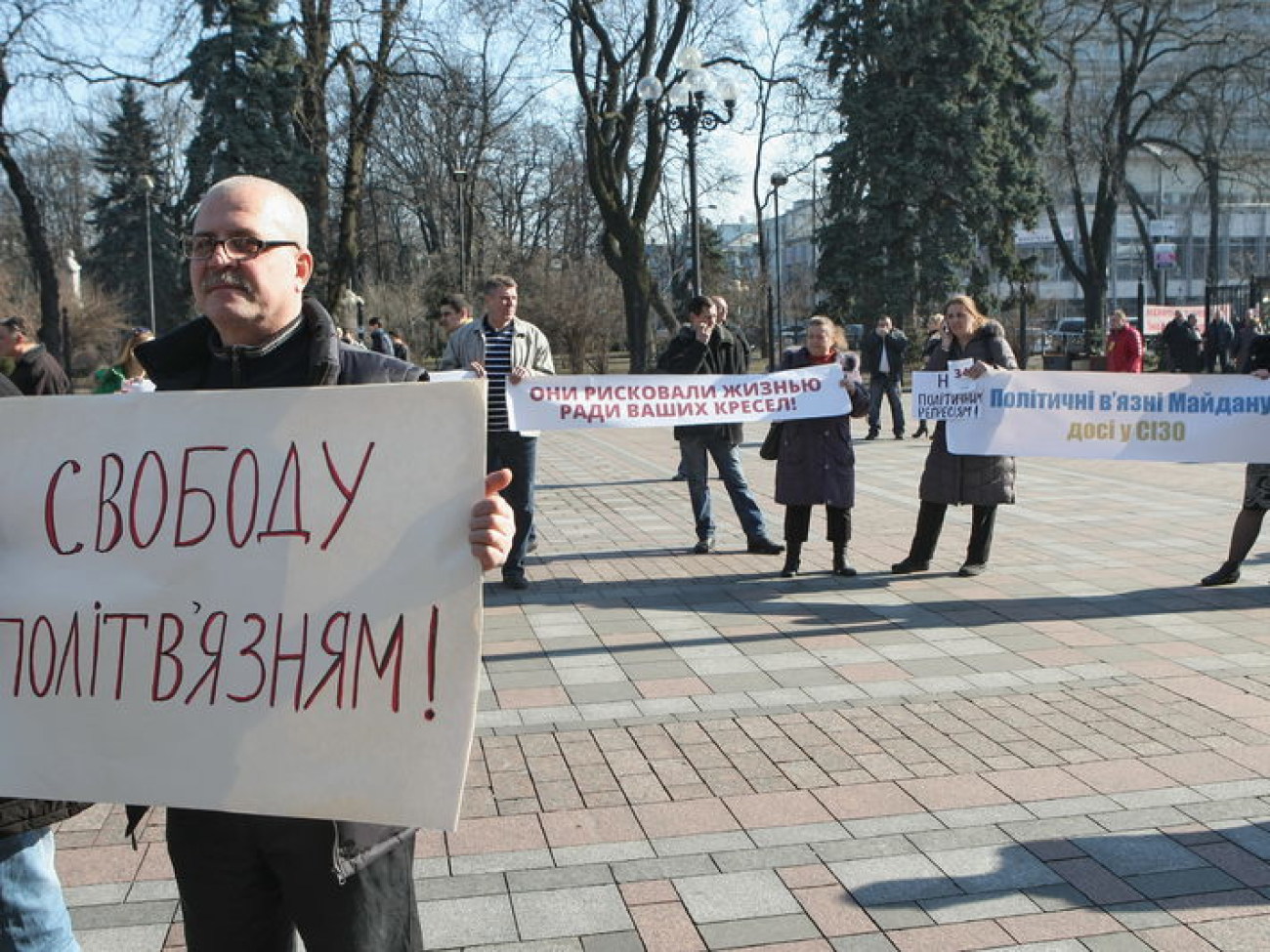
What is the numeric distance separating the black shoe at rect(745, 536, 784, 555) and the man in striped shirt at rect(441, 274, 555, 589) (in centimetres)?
174

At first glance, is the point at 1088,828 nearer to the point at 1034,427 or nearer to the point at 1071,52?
the point at 1034,427

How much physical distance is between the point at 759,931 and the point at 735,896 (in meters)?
0.22

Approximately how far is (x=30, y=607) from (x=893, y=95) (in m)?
32.7

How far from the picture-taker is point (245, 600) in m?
2.25

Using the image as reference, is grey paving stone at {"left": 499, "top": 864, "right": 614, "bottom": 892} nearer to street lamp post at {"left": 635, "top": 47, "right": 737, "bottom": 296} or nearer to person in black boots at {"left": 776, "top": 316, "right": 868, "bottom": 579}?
person in black boots at {"left": 776, "top": 316, "right": 868, "bottom": 579}


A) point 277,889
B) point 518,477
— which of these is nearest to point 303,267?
point 277,889

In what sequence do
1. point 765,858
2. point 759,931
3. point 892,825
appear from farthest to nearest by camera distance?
point 892,825
point 765,858
point 759,931

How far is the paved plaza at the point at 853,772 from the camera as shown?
11.6 ft

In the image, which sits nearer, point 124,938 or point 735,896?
point 124,938

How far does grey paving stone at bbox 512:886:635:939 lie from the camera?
3471mm

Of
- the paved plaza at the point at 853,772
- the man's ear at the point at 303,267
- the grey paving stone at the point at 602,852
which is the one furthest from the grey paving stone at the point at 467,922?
the man's ear at the point at 303,267

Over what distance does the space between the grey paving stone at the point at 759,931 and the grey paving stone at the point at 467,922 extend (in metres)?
0.55

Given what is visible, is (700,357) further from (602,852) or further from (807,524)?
(602,852)

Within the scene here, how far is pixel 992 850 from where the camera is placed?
3932 millimetres
